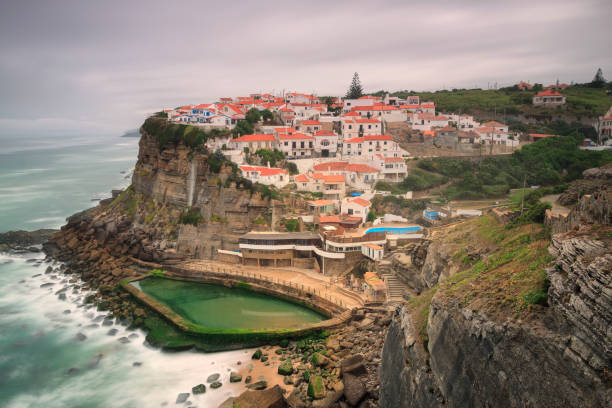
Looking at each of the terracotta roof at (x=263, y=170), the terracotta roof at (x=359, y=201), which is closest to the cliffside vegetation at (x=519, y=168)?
the terracotta roof at (x=359, y=201)

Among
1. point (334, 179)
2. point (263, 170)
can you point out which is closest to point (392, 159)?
point (334, 179)

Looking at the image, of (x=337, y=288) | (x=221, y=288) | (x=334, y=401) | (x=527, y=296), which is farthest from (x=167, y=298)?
(x=527, y=296)

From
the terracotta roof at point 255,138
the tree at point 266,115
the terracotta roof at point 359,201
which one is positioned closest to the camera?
the terracotta roof at point 359,201

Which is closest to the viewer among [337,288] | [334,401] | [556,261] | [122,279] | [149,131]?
[556,261]

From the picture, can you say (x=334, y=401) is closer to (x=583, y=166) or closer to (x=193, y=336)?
(x=193, y=336)

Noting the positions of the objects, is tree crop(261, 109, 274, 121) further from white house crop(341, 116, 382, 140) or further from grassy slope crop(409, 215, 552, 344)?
grassy slope crop(409, 215, 552, 344)

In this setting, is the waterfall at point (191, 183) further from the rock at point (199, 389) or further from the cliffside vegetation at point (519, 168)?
the cliffside vegetation at point (519, 168)

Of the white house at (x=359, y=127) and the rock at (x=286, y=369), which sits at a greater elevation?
the white house at (x=359, y=127)
